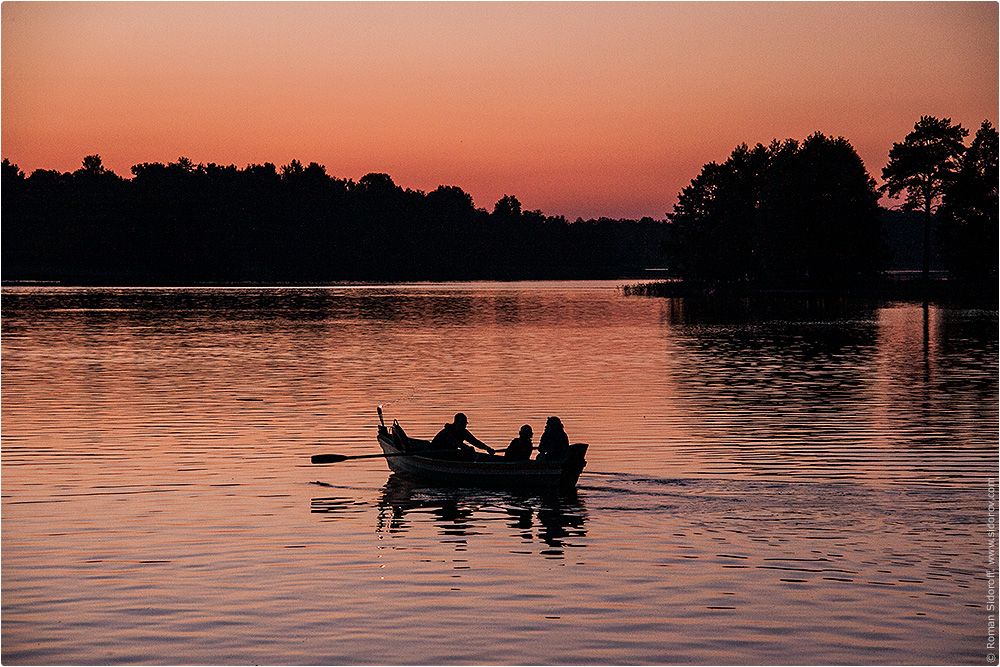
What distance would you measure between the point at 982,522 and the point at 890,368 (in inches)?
1533

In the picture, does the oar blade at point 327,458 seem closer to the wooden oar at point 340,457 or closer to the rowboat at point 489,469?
the wooden oar at point 340,457

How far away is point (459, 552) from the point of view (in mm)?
23484

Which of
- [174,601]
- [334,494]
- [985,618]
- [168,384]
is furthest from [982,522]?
[168,384]

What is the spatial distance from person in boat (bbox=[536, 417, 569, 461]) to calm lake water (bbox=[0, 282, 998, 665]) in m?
0.96

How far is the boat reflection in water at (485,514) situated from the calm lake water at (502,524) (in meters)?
0.11

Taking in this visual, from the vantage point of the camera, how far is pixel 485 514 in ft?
89.1

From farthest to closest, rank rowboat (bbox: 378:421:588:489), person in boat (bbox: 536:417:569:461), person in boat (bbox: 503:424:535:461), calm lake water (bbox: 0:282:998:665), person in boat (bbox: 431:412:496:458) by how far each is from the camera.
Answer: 1. person in boat (bbox: 431:412:496:458)
2. person in boat (bbox: 503:424:535:461)
3. person in boat (bbox: 536:417:569:461)
4. rowboat (bbox: 378:421:588:489)
5. calm lake water (bbox: 0:282:998:665)

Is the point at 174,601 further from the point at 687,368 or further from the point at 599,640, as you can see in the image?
the point at 687,368

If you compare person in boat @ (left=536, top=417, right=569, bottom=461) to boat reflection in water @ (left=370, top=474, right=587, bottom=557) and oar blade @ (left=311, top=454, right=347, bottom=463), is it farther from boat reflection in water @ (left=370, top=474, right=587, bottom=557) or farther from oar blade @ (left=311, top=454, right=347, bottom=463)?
oar blade @ (left=311, top=454, right=347, bottom=463)

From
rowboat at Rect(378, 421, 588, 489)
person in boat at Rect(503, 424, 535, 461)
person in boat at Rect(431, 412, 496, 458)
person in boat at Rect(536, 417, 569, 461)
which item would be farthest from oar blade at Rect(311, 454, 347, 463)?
person in boat at Rect(536, 417, 569, 461)

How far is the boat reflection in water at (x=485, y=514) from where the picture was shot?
82.0 ft

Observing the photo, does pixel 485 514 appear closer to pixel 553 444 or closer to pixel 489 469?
pixel 489 469

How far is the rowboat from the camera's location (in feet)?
93.7

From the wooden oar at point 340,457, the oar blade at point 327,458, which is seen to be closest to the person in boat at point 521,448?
the wooden oar at point 340,457
